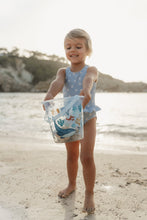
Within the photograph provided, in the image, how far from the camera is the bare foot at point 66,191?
214cm

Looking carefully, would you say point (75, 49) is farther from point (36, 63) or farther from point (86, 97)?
point (36, 63)

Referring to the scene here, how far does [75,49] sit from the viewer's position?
6.16ft

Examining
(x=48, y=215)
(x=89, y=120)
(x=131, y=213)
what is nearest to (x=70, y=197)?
(x=48, y=215)

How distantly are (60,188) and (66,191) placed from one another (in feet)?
0.54

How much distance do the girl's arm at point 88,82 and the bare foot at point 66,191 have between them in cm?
99

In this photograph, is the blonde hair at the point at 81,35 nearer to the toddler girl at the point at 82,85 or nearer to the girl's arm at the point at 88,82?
the toddler girl at the point at 82,85

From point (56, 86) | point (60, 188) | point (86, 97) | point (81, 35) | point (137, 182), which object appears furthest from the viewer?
point (137, 182)

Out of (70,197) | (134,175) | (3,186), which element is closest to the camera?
(70,197)

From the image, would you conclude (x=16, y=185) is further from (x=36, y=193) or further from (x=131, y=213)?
(x=131, y=213)

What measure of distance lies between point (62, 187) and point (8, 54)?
63759 mm

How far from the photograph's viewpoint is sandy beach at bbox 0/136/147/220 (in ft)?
5.95

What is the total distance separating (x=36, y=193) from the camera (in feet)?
7.12

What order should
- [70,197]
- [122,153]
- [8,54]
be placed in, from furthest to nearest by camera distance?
1. [8,54]
2. [122,153]
3. [70,197]

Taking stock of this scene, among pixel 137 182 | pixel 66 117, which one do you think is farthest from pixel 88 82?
pixel 137 182
